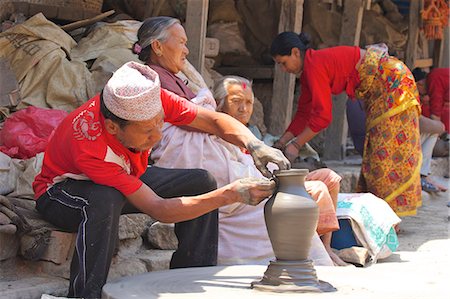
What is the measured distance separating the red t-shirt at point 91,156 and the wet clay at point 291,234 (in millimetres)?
618

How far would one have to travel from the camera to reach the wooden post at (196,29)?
6430mm

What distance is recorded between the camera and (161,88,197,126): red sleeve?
159 inches

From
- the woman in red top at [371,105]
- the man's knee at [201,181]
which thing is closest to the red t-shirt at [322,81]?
the woman in red top at [371,105]

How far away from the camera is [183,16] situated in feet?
27.1

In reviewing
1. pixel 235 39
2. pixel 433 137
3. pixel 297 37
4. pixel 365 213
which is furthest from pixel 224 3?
pixel 365 213

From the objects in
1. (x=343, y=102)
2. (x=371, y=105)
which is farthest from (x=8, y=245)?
(x=343, y=102)

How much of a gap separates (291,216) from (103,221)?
81 cm

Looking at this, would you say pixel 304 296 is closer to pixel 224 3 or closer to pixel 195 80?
pixel 195 80

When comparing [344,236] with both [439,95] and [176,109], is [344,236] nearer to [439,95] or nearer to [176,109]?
[176,109]

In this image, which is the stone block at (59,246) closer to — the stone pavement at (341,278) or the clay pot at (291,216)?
the stone pavement at (341,278)

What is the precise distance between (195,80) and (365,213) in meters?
1.53

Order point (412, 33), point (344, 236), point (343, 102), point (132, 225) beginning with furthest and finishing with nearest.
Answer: point (412, 33) → point (343, 102) → point (344, 236) → point (132, 225)

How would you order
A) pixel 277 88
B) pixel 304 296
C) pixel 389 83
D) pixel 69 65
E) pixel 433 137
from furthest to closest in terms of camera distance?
1. pixel 433 137
2. pixel 277 88
3. pixel 389 83
4. pixel 69 65
5. pixel 304 296

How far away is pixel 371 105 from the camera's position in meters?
6.62
